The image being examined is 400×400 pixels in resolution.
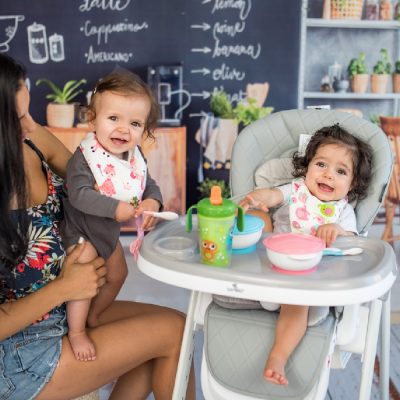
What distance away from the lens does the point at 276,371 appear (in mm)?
1366

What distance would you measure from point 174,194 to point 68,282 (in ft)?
8.38

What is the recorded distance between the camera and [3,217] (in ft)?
4.00

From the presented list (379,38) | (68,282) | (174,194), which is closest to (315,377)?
(68,282)

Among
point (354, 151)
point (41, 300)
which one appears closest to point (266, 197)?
point (354, 151)

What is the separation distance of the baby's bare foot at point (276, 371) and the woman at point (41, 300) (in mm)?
294

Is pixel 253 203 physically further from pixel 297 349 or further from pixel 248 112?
pixel 248 112

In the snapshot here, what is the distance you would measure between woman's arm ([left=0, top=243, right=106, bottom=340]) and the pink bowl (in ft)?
1.49

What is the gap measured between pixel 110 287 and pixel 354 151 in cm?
82

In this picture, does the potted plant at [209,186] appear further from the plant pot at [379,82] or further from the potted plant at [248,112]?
the plant pot at [379,82]

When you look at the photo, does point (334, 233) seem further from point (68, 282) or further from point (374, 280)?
point (68, 282)

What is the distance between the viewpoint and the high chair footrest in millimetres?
1406

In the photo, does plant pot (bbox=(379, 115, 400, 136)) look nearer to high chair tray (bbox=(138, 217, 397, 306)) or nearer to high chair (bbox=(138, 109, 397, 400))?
high chair (bbox=(138, 109, 397, 400))

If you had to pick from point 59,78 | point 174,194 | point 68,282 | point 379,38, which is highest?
point 379,38

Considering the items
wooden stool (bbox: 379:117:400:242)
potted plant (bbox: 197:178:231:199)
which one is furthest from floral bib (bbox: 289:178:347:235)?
potted plant (bbox: 197:178:231:199)
